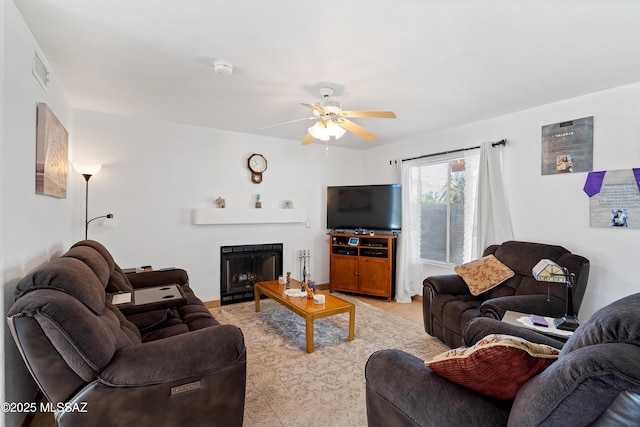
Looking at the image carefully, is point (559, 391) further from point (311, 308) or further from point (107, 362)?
point (311, 308)

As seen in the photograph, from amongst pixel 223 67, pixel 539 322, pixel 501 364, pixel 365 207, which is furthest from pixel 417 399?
pixel 365 207

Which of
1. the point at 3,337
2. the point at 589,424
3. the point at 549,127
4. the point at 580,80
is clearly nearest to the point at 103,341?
the point at 3,337

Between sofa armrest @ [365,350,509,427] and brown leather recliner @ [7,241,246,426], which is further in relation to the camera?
brown leather recliner @ [7,241,246,426]

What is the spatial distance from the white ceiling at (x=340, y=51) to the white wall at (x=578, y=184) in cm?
20

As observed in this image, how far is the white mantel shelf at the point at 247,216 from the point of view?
428cm

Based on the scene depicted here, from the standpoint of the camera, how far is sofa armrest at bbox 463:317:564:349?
67.6 inches

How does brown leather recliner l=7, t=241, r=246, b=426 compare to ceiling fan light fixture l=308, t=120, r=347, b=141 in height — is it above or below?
below

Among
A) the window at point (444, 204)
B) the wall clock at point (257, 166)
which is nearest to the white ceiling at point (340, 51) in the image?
the window at point (444, 204)

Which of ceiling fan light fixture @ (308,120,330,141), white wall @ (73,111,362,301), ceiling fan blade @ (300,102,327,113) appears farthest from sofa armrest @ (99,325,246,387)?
white wall @ (73,111,362,301)

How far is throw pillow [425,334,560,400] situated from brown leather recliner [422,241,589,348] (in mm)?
1578

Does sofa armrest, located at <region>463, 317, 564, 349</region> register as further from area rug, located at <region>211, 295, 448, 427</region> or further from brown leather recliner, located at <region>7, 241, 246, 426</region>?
brown leather recliner, located at <region>7, 241, 246, 426</region>

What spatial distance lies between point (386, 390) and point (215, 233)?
141 inches

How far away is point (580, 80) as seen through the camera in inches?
106

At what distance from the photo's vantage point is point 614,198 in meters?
2.86
